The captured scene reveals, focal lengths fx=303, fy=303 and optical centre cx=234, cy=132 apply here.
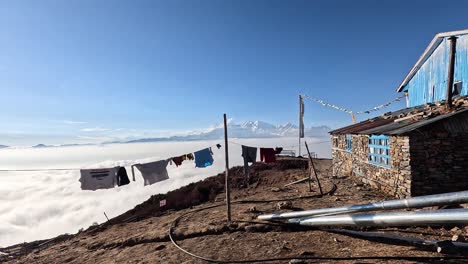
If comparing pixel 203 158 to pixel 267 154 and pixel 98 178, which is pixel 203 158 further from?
pixel 98 178

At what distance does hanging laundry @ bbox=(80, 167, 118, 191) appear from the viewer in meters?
16.1

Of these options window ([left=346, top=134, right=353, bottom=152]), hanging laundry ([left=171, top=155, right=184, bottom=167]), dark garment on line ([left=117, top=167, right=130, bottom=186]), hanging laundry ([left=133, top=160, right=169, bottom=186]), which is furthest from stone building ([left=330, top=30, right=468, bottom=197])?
dark garment on line ([left=117, top=167, right=130, bottom=186])

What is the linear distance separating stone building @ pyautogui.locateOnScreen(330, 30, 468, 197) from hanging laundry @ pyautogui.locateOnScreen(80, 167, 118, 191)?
1351 centimetres

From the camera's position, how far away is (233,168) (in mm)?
40406

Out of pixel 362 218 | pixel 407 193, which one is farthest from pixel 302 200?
pixel 362 218

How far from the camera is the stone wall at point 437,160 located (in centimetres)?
1189

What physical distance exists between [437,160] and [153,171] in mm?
13885

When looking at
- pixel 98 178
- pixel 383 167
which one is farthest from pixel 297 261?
pixel 98 178

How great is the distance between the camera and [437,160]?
39.2 ft

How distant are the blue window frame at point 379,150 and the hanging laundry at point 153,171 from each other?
11.4 meters

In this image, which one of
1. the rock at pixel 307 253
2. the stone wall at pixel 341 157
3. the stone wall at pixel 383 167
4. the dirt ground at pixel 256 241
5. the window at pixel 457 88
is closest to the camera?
the dirt ground at pixel 256 241

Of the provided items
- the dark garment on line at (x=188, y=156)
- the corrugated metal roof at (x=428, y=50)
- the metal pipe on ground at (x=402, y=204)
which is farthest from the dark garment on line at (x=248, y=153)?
the corrugated metal roof at (x=428, y=50)

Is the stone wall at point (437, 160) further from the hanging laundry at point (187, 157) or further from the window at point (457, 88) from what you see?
the hanging laundry at point (187, 157)

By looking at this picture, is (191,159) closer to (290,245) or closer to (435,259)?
(290,245)
